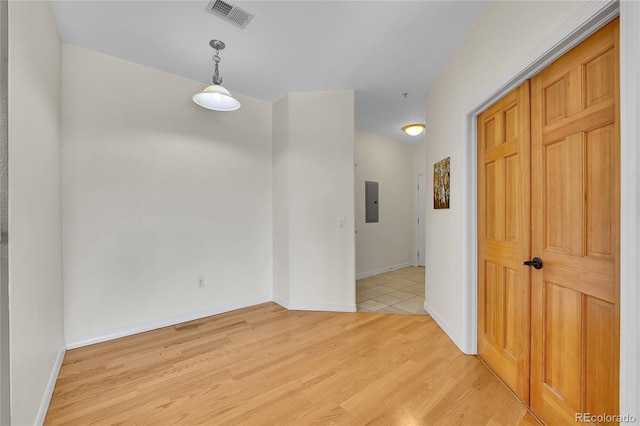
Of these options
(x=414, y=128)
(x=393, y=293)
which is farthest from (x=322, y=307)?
(x=414, y=128)

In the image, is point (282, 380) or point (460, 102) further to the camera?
point (460, 102)

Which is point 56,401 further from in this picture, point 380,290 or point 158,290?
point 380,290

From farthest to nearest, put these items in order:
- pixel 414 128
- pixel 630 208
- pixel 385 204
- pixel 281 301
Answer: pixel 385 204 → pixel 414 128 → pixel 281 301 → pixel 630 208

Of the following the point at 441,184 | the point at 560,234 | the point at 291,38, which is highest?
the point at 291,38

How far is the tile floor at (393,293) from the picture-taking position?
3.38m

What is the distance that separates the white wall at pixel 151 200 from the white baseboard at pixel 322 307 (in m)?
0.51

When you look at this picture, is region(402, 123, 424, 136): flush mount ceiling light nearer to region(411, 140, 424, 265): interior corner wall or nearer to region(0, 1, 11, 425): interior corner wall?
region(411, 140, 424, 265): interior corner wall

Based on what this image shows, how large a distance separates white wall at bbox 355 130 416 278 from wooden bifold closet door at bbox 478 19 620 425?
297 cm

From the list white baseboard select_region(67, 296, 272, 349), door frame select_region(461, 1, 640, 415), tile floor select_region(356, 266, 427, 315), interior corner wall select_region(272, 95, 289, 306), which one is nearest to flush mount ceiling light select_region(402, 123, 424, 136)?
interior corner wall select_region(272, 95, 289, 306)

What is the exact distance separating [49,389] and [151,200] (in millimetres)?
1678

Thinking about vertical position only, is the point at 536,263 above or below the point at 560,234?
below

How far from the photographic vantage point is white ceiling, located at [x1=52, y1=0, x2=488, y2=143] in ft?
6.50

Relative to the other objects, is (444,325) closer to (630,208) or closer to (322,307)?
(322,307)

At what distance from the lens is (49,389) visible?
5.66 feet
